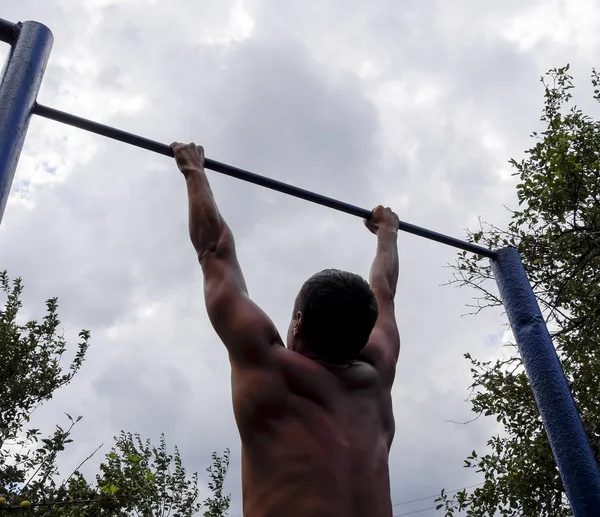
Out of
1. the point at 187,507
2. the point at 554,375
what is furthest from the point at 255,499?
the point at 187,507

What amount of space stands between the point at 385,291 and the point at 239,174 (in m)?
0.85

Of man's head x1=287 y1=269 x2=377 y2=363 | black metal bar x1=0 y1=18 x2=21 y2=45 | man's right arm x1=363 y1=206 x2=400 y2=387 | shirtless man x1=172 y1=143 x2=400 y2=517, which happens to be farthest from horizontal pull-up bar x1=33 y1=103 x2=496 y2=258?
man's head x1=287 y1=269 x2=377 y2=363

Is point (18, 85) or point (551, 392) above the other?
point (18, 85)

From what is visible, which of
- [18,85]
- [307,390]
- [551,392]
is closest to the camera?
[307,390]

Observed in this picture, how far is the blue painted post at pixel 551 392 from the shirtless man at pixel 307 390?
104 centimetres

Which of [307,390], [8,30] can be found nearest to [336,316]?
[307,390]

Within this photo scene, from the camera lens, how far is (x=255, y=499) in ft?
→ 5.06

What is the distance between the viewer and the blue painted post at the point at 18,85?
194cm

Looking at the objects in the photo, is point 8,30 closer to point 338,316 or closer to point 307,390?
point 338,316

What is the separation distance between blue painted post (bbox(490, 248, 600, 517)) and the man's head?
126 centimetres

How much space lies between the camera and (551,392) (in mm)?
2697

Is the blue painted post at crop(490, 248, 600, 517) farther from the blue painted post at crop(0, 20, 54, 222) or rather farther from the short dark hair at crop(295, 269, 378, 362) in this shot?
the blue painted post at crop(0, 20, 54, 222)

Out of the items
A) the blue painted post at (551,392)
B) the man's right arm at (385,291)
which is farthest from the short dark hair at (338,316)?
the blue painted post at (551,392)

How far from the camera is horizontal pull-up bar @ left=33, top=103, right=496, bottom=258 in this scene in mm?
2336
